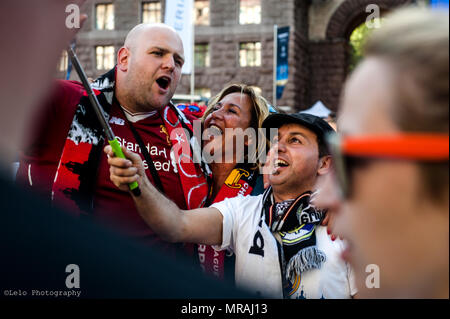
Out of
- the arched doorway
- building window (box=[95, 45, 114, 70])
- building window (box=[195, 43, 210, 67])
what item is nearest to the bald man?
building window (box=[195, 43, 210, 67])

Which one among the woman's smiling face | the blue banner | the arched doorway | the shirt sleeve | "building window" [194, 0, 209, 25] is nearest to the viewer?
the shirt sleeve

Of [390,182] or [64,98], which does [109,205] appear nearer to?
[64,98]

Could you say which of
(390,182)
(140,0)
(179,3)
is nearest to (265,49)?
(140,0)

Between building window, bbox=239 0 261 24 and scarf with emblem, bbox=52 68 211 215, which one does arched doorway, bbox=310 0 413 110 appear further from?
scarf with emblem, bbox=52 68 211 215

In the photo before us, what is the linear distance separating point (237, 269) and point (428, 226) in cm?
156

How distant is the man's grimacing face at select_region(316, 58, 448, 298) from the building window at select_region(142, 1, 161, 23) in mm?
17888

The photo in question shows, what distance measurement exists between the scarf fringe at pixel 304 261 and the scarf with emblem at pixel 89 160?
0.82 metres

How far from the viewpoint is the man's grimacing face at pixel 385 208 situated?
78 centimetres

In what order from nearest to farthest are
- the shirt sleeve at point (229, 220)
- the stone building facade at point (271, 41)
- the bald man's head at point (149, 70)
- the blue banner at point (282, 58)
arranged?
the shirt sleeve at point (229, 220)
the bald man's head at point (149, 70)
the blue banner at point (282, 58)
the stone building facade at point (271, 41)

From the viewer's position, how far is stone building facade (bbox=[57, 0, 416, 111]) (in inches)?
642

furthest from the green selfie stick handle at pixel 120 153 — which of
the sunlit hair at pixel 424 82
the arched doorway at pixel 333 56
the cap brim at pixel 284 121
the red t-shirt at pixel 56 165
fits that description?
the arched doorway at pixel 333 56

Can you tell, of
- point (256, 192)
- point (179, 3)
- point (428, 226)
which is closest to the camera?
point (428, 226)

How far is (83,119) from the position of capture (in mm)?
2537

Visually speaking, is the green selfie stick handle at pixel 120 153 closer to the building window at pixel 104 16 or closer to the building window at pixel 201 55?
the building window at pixel 201 55
